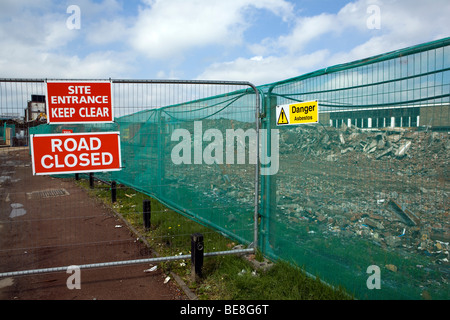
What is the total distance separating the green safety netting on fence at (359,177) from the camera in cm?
262

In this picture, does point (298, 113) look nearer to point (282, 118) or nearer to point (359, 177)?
point (282, 118)

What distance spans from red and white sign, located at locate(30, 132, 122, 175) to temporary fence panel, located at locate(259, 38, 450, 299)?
7.21ft

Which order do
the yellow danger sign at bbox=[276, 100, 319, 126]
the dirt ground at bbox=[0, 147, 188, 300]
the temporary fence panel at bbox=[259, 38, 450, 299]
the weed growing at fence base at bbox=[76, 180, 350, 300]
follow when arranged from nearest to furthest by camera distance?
the temporary fence panel at bbox=[259, 38, 450, 299]
the weed growing at fence base at bbox=[76, 180, 350, 300]
the yellow danger sign at bbox=[276, 100, 319, 126]
the dirt ground at bbox=[0, 147, 188, 300]

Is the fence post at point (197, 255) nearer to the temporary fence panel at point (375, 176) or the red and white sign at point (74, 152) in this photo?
the temporary fence panel at point (375, 176)

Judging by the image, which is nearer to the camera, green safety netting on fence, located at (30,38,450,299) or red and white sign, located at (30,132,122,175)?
green safety netting on fence, located at (30,38,450,299)

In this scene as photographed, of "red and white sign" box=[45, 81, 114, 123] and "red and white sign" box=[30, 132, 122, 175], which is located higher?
"red and white sign" box=[45, 81, 114, 123]

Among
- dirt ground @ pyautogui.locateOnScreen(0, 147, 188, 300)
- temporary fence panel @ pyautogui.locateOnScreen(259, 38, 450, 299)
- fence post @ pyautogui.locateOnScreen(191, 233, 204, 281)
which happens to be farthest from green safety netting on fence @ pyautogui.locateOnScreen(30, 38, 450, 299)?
dirt ground @ pyautogui.locateOnScreen(0, 147, 188, 300)

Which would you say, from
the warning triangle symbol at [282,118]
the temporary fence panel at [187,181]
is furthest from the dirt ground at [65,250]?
the warning triangle symbol at [282,118]

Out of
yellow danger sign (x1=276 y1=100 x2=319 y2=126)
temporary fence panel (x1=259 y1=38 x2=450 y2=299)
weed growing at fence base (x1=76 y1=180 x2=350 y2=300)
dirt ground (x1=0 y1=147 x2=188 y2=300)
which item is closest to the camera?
temporary fence panel (x1=259 y1=38 x2=450 y2=299)

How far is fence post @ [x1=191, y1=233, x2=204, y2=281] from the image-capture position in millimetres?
3859

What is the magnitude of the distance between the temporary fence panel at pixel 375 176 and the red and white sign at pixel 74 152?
7.21 ft

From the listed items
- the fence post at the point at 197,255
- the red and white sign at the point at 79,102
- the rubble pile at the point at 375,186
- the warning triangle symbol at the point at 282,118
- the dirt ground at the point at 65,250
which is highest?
the red and white sign at the point at 79,102

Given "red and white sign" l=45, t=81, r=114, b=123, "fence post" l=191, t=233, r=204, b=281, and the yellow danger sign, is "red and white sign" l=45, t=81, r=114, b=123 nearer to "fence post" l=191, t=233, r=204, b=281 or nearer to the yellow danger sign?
"fence post" l=191, t=233, r=204, b=281
